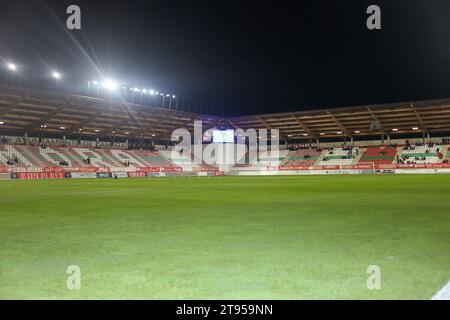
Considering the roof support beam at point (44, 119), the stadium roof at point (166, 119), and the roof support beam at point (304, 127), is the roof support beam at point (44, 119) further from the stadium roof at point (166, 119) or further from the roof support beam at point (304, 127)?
the roof support beam at point (304, 127)

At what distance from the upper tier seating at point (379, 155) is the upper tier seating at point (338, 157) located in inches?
88.2

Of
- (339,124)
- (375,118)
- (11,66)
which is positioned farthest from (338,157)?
(11,66)

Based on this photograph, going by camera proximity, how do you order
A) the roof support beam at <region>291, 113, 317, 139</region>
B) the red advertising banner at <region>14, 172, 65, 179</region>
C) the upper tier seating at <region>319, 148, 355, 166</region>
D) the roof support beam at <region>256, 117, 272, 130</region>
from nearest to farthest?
the red advertising banner at <region>14, 172, 65, 179</region>, the roof support beam at <region>291, 113, 317, 139</region>, the upper tier seating at <region>319, 148, 355, 166</region>, the roof support beam at <region>256, 117, 272, 130</region>

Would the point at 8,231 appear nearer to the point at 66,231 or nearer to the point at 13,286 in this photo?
the point at 66,231

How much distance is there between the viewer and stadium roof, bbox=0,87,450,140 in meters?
54.2

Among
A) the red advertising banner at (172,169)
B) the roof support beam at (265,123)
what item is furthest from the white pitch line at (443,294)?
the roof support beam at (265,123)

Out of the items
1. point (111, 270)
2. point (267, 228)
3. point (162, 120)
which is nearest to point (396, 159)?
point (162, 120)

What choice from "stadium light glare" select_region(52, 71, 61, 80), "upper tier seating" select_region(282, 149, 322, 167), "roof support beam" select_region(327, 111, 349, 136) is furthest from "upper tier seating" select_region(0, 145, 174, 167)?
"roof support beam" select_region(327, 111, 349, 136)

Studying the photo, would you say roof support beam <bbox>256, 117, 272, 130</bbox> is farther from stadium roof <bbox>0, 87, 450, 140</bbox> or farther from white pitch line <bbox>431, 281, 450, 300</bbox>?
white pitch line <bbox>431, 281, 450, 300</bbox>

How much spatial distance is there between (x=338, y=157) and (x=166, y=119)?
30456 millimetres

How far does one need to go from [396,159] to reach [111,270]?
6842 centimetres

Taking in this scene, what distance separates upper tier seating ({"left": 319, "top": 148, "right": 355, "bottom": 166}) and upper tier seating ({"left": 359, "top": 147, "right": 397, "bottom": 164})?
2.24m

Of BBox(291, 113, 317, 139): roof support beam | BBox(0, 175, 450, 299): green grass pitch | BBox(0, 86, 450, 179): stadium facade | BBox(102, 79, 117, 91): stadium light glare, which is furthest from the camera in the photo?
BBox(291, 113, 317, 139): roof support beam

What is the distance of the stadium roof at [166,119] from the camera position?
54.2 m
